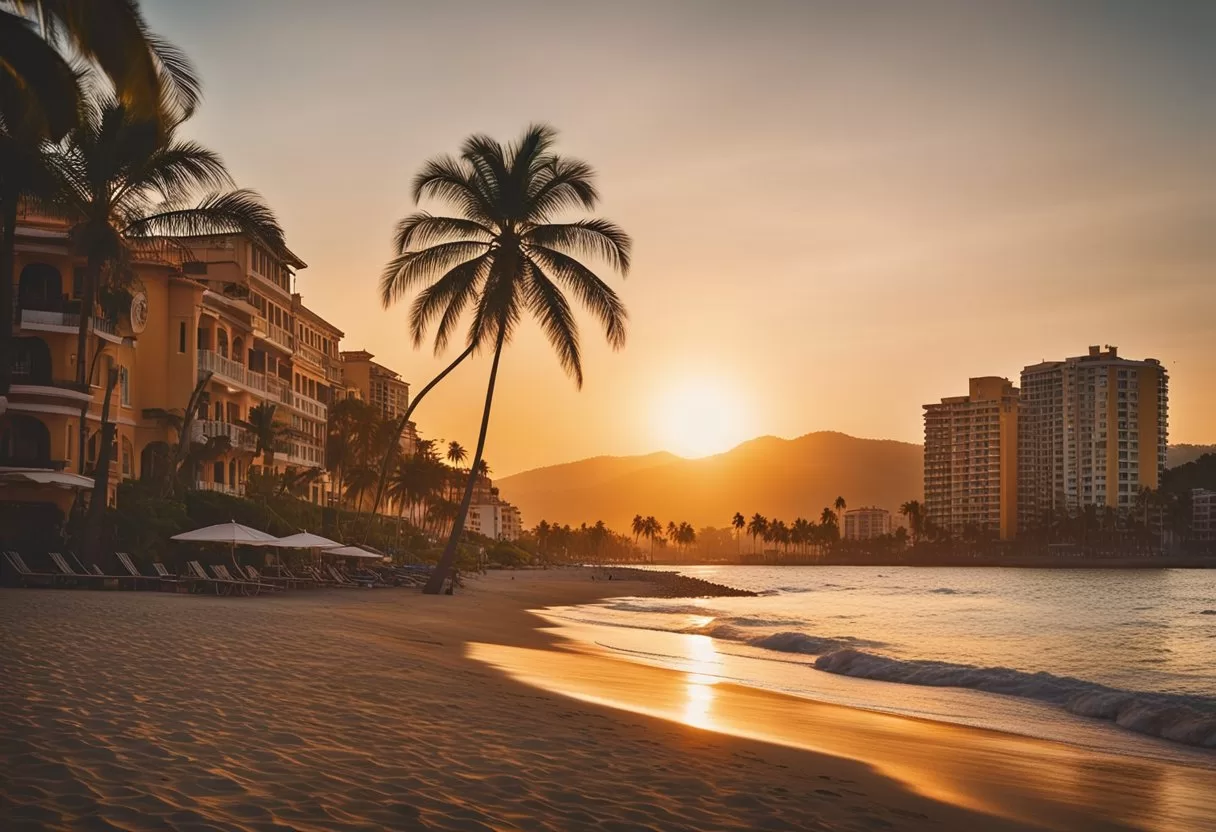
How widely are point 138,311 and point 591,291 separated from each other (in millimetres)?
19575

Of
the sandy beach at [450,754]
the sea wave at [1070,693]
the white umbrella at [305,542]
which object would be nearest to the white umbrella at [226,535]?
the white umbrella at [305,542]

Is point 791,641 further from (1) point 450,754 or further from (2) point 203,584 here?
(1) point 450,754

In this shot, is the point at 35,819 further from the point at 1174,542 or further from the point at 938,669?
the point at 1174,542

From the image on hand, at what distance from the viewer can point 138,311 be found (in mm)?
40000

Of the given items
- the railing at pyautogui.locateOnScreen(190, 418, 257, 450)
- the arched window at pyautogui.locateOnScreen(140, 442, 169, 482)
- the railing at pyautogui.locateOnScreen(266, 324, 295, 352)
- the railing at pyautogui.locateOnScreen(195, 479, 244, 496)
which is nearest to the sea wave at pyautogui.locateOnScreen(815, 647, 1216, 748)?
the arched window at pyautogui.locateOnScreen(140, 442, 169, 482)

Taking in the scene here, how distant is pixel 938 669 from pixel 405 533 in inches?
2729

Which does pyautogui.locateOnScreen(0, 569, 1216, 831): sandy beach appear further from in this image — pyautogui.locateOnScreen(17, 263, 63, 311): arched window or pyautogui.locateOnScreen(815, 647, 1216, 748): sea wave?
pyautogui.locateOnScreen(17, 263, 63, 311): arched window

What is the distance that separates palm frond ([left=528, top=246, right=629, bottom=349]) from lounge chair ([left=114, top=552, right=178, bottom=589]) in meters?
14.1

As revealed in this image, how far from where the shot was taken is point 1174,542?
19475cm

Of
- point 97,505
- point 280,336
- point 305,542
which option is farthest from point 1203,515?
point 97,505

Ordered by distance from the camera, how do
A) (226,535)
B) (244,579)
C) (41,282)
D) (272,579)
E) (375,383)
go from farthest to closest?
(375,383), (41,282), (272,579), (244,579), (226,535)

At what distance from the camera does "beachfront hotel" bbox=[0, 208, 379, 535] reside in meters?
34.7

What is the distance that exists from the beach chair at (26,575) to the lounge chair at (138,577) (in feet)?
5.54

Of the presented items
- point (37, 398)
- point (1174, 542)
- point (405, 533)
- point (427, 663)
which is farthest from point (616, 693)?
point (1174, 542)
